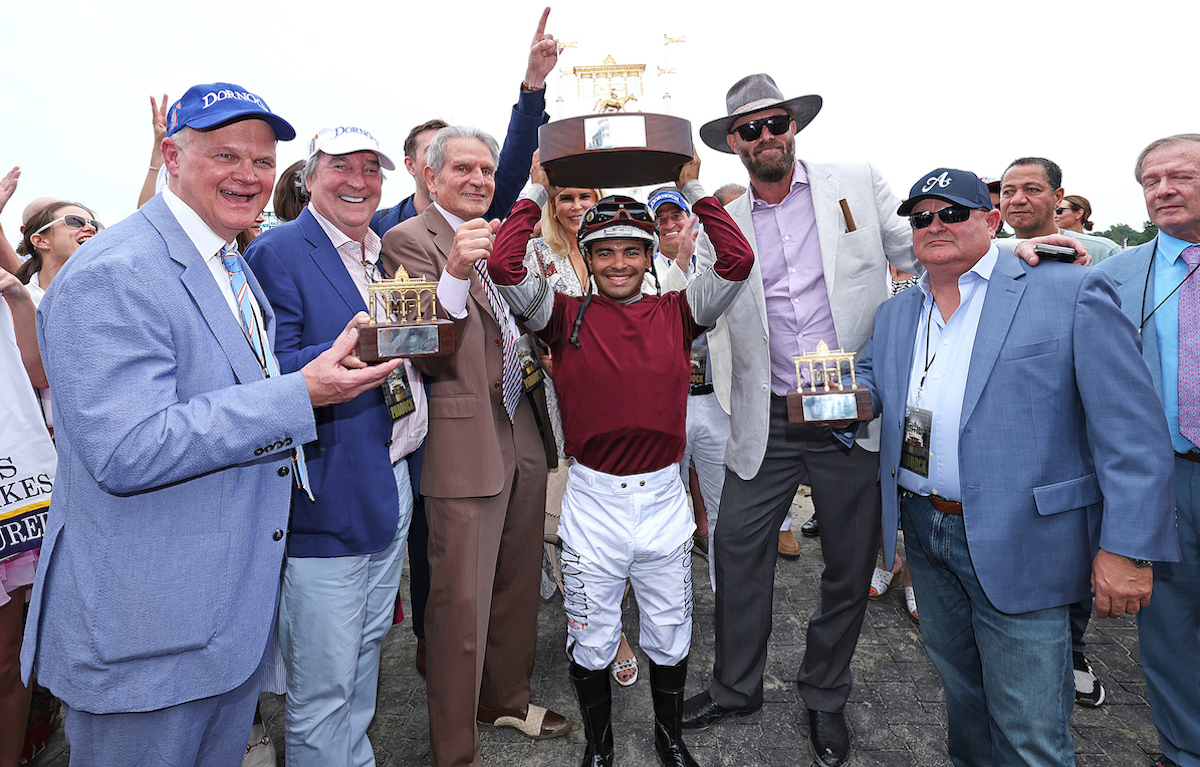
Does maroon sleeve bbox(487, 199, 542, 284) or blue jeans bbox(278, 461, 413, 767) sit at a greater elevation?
maroon sleeve bbox(487, 199, 542, 284)

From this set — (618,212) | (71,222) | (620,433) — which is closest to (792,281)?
(618,212)

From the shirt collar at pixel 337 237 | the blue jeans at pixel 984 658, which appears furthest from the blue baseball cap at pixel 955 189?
the shirt collar at pixel 337 237

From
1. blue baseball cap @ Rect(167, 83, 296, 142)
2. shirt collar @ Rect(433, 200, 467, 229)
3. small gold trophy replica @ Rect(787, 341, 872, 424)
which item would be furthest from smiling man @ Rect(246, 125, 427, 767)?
small gold trophy replica @ Rect(787, 341, 872, 424)

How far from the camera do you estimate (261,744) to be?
3.23m

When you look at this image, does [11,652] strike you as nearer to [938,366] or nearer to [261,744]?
[261,744]

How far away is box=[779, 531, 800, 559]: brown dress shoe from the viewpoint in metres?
5.75

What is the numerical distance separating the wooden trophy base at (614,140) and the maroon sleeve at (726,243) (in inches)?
11.5

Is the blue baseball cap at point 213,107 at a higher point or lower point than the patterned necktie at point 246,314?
higher

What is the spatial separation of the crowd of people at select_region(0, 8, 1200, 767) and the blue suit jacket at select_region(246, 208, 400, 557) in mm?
14

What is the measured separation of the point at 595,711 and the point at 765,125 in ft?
10.9

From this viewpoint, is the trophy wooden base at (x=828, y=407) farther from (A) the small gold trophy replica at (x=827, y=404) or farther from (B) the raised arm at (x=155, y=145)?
(B) the raised arm at (x=155, y=145)

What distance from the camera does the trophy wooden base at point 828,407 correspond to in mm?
2773

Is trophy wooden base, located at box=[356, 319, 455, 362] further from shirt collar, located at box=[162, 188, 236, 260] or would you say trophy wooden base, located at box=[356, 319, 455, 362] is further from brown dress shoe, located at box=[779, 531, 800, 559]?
brown dress shoe, located at box=[779, 531, 800, 559]

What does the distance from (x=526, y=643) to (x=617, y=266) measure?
230 centimetres
